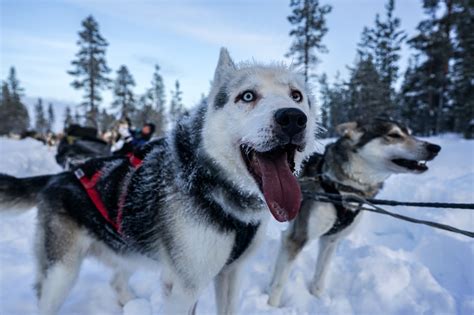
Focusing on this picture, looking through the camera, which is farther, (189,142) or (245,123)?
(189,142)

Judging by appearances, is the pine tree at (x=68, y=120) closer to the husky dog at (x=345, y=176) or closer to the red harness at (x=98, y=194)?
the red harness at (x=98, y=194)

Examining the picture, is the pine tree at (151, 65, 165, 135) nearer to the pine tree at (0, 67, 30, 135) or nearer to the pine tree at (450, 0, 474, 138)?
the pine tree at (0, 67, 30, 135)

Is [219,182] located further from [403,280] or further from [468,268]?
[468,268]

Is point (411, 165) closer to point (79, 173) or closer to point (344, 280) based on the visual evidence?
point (344, 280)

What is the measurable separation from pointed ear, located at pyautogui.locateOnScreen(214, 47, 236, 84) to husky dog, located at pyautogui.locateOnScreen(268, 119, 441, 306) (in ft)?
5.26

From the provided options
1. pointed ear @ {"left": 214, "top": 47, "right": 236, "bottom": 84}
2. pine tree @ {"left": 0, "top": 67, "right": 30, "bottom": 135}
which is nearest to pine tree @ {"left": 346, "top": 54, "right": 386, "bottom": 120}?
pointed ear @ {"left": 214, "top": 47, "right": 236, "bottom": 84}

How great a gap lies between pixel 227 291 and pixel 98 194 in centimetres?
115

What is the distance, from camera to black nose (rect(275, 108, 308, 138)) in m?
1.74

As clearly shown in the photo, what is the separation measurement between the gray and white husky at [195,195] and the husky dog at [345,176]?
1204mm

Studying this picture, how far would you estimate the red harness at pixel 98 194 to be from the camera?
242 cm

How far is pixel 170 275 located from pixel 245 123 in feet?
3.50

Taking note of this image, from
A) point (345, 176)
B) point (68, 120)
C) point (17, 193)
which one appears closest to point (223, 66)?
point (17, 193)

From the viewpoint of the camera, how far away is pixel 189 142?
7.34 ft

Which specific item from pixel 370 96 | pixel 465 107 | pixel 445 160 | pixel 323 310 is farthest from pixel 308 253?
pixel 370 96
